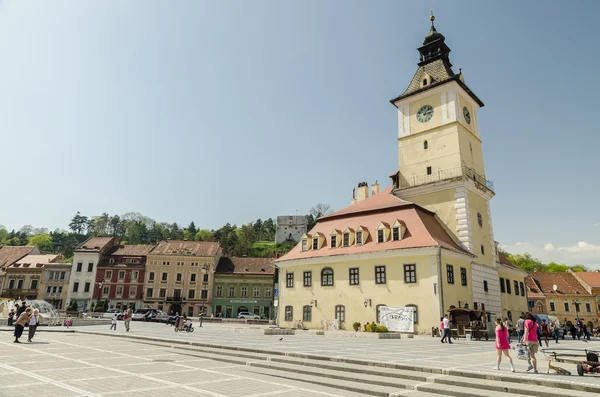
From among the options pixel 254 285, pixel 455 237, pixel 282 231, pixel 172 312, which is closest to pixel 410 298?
pixel 455 237

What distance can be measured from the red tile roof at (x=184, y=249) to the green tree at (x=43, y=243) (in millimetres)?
64163

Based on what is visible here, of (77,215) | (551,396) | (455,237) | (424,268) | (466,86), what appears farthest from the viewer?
(77,215)

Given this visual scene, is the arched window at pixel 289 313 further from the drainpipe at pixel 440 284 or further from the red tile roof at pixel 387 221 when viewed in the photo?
the drainpipe at pixel 440 284

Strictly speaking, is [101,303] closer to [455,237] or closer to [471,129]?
[455,237]

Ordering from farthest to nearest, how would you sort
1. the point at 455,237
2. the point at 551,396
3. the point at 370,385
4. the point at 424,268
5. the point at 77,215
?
1. the point at 77,215
2. the point at 455,237
3. the point at 424,268
4. the point at 370,385
5. the point at 551,396

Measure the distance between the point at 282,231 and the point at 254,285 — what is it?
78932 millimetres

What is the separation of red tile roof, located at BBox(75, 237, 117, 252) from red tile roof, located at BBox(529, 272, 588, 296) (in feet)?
259

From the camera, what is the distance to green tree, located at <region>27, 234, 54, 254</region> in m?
112

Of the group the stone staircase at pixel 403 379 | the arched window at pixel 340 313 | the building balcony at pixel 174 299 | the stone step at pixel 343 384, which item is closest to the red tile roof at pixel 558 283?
the arched window at pixel 340 313

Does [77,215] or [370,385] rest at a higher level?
[77,215]

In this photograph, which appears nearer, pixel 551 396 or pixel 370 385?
pixel 551 396

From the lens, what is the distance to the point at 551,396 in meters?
8.70

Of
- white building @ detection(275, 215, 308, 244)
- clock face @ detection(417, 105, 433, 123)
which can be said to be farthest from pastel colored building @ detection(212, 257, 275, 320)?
white building @ detection(275, 215, 308, 244)

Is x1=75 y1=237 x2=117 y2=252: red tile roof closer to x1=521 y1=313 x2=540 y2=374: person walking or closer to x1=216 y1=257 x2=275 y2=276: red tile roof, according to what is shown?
x1=216 y1=257 x2=275 y2=276: red tile roof
